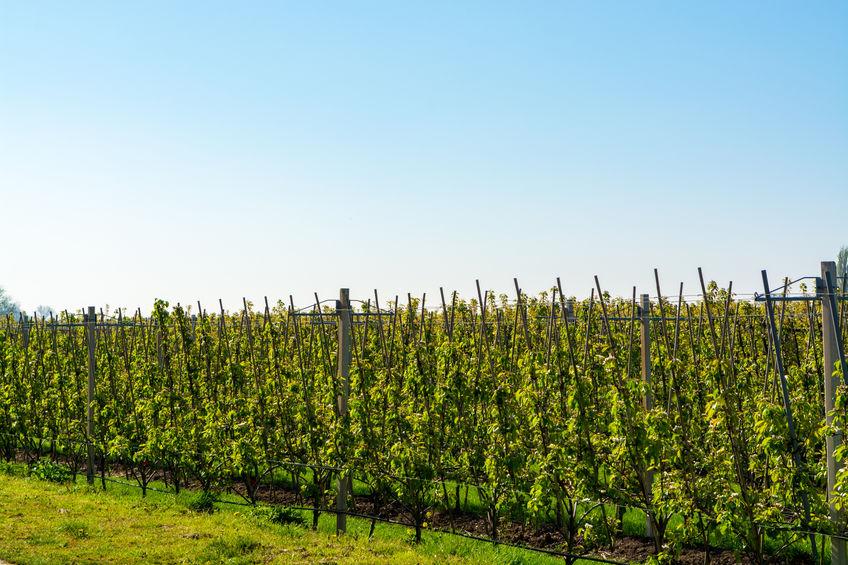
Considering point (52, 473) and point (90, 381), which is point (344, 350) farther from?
point (52, 473)

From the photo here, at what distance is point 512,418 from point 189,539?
10.9 ft

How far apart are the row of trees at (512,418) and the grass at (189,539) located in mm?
548

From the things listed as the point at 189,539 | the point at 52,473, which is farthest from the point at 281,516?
the point at 52,473

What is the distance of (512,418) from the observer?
8.54m

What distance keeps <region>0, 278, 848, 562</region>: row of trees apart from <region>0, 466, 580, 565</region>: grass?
548mm

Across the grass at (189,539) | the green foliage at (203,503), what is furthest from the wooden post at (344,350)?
the green foliage at (203,503)

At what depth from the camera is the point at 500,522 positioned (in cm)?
945

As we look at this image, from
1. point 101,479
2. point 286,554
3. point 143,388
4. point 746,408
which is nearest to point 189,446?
point 143,388

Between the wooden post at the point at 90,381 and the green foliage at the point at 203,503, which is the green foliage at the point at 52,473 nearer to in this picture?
the wooden post at the point at 90,381

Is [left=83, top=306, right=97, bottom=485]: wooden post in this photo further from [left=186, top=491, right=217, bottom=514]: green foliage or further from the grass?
[left=186, top=491, right=217, bottom=514]: green foliage

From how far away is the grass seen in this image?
25.3 ft

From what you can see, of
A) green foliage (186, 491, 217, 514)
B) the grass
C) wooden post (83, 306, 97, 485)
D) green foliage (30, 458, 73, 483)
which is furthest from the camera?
wooden post (83, 306, 97, 485)

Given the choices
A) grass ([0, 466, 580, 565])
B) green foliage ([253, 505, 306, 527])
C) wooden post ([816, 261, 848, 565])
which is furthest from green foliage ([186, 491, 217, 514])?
wooden post ([816, 261, 848, 565])

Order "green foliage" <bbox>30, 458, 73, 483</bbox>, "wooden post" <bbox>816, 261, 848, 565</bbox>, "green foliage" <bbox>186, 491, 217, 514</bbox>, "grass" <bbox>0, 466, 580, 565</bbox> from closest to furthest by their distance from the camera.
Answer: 1. "wooden post" <bbox>816, 261, 848, 565</bbox>
2. "grass" <bbox>0, 466, 580, 565</bbox>
3. "green foliage" <bbox>186, 491, 217, 514</bbox>
4. "green foliage" <bbox>30, 458, 73, 483</bbox>
